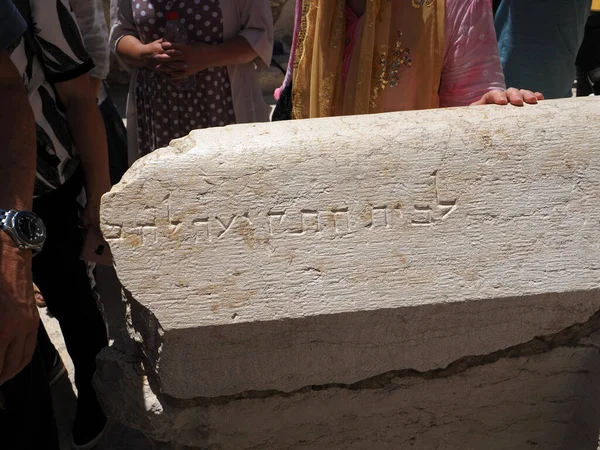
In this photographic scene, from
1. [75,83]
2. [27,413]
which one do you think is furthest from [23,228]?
[75,83]

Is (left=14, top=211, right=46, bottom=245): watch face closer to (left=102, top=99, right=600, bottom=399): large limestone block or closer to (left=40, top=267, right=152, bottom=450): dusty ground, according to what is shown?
(left=102, top=99, right=600, bottom=399): large limestone block

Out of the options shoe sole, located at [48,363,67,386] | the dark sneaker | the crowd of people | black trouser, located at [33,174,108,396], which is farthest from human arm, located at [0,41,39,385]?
shoe sole, located at [48,363,67,386]

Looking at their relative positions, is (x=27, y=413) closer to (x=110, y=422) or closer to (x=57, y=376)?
(x=110, y=422)

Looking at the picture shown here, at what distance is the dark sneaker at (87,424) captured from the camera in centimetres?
211

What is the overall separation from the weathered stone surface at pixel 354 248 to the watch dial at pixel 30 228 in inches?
6.4

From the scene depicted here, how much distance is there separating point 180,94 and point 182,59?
159mm

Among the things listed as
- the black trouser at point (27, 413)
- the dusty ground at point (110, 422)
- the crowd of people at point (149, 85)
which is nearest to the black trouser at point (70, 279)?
the crowd of people at point (149, 85)

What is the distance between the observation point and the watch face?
4.19ft

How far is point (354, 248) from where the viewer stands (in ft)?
4.71

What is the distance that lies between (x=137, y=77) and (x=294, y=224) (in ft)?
4.26

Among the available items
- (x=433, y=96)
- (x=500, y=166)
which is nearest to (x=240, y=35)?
(x=433, y=96)

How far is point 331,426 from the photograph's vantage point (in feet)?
5.41

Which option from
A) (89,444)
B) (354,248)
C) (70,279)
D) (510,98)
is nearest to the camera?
(354,248)

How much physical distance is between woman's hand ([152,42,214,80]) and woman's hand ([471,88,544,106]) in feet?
3.50
